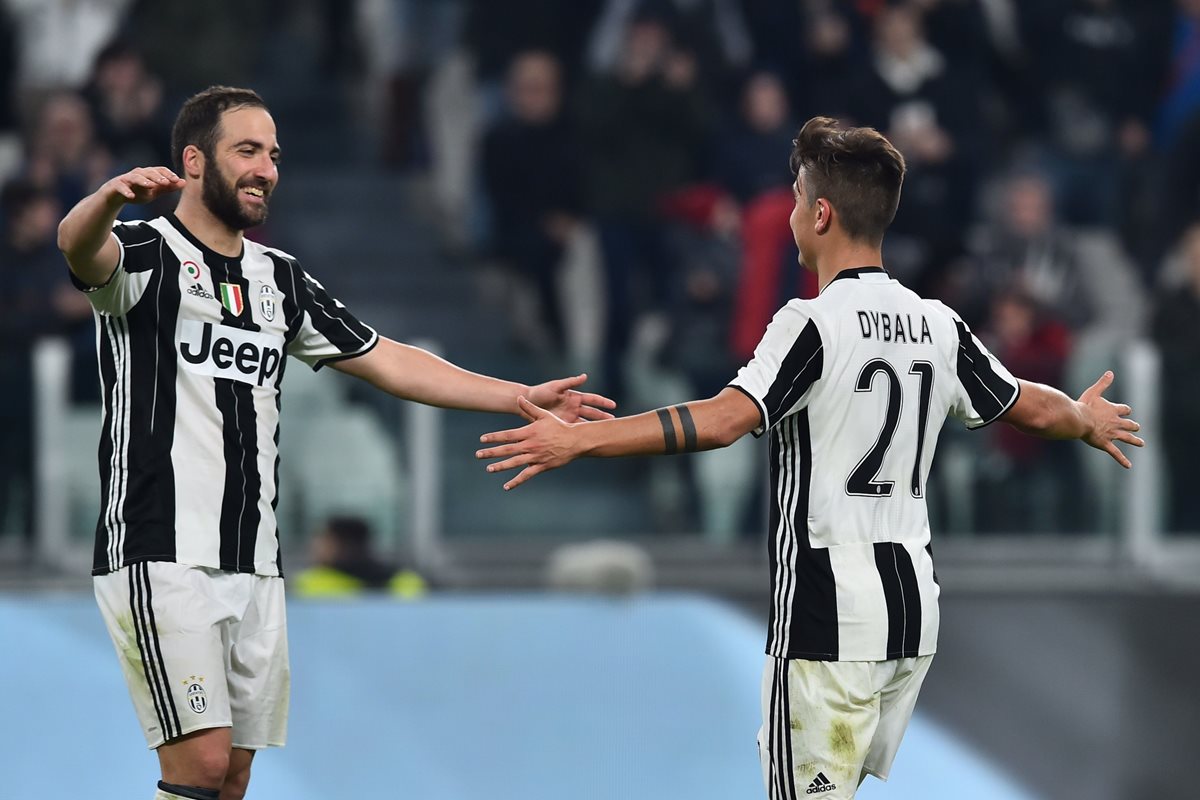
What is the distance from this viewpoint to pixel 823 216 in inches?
171

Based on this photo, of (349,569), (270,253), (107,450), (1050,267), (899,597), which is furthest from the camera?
(1050,267)

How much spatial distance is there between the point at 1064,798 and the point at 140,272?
415 cm

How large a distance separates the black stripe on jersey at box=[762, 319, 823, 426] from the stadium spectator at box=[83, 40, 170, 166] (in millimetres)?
6354

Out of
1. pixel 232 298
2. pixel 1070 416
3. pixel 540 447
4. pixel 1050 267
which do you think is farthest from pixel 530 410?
pixel 1050 267

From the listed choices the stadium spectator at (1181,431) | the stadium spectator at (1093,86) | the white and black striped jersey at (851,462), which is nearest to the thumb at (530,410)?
the white and black striped jersey at (851,462)

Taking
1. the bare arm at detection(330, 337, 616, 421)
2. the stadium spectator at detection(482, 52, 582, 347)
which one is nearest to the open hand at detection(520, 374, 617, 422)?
the bare arm at detection(330, 337, 616, 421)

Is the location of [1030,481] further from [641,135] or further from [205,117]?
[205,117]

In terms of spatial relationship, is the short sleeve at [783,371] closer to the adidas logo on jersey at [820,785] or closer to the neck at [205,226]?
the adidas logo on jersey at [820,785]

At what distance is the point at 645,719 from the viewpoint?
6.53m

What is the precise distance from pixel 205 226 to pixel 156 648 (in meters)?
1.04

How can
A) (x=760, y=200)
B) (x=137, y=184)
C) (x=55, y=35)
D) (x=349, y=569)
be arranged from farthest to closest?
(x=55, y=35) < (x=760, y=200) < (x=349, y=569) < (x=137, y=184)

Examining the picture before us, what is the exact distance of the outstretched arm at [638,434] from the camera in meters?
4.22

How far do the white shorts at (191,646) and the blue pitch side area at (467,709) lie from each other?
172 cm

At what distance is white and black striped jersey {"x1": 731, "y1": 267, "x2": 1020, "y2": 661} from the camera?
4246 mm
